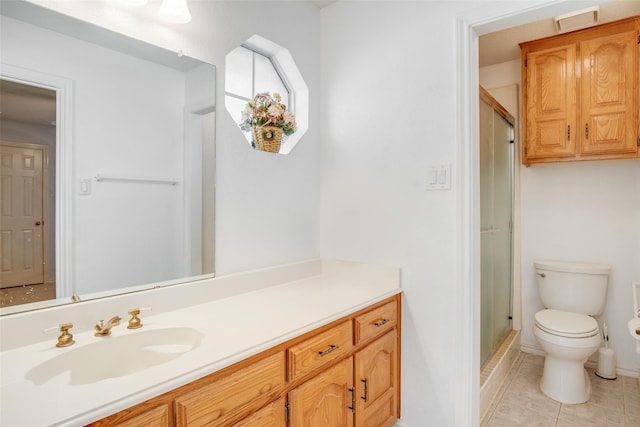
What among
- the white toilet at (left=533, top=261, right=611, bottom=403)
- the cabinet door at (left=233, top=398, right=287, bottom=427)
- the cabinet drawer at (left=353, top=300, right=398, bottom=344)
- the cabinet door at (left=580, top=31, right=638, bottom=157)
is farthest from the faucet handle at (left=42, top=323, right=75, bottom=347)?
the cabinet door at (left=580, top=31, right=638, bottom=157)

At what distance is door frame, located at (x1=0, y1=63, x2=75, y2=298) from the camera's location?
1.11 meters

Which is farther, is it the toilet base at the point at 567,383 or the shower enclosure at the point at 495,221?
the shower enclosure at the point at 495,221

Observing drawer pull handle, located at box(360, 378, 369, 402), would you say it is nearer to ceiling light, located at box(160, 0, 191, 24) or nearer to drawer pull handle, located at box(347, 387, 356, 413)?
drawer pull handle, located at box(347, 387, 356, 413)

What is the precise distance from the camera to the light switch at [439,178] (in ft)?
5.24

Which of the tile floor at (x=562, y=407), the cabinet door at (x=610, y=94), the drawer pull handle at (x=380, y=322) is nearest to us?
the drawer pull handle at (x=380, y=322)

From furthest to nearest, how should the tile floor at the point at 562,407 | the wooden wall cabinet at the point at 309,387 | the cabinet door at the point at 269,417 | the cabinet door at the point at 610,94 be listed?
the cabinet door at the point at 610,94 → the tile floor at the point at 562,407 → the cabinet door at the point at 269,417 → the wooden wall cabinet at the point at 309,387

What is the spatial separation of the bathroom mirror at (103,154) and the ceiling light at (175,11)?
4.8 inches

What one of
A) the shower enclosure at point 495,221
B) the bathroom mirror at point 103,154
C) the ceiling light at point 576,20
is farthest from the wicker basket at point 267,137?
the ceiling light at point 576,20

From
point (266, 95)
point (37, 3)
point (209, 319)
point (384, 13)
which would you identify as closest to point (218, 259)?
point (209, 319)

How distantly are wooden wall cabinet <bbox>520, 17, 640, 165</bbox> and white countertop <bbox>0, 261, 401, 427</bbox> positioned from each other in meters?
1.69

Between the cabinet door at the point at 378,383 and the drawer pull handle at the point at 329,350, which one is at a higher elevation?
the drawer pull handle at the point at 329,350

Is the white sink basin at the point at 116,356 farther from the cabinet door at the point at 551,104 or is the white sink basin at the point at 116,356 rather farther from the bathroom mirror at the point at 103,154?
the cabinet door at the point at 551,104

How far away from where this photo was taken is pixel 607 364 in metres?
2.33

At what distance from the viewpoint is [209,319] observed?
1.24 meters
